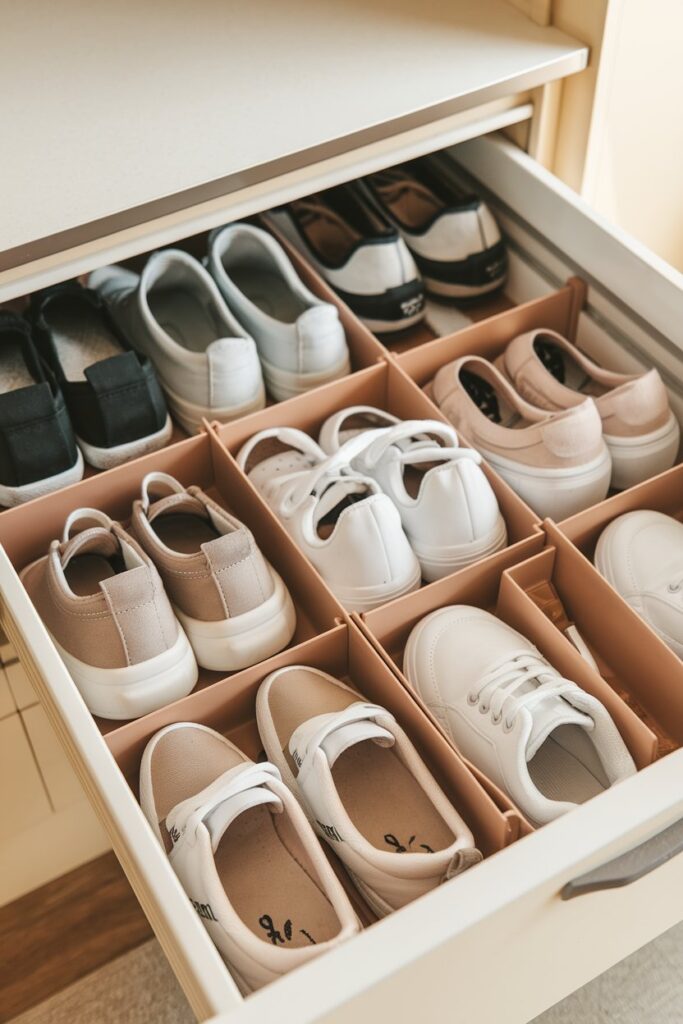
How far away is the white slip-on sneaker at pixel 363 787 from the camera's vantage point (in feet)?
2.54

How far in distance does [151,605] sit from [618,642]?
0.41m

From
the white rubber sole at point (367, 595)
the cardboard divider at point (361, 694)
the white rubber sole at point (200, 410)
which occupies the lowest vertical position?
the cardboard divider at point (361, 694)

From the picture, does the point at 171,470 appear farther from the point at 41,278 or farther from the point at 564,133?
the point at 564,133

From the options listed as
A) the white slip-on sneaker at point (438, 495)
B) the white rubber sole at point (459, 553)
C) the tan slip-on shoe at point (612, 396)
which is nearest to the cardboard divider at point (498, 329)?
the tan slip-on shoe at point (612, 396)

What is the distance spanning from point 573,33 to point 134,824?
0.92 m

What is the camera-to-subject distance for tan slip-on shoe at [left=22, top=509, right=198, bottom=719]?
895 millimetres

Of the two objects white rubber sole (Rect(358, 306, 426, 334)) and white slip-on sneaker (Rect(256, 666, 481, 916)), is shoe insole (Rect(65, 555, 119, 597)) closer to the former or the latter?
white slip-on sneaker (Rect(256, 666, 481, 916))

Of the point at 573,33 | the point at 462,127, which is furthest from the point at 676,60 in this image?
the point at 462,127

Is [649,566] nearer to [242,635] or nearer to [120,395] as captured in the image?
[242,635]

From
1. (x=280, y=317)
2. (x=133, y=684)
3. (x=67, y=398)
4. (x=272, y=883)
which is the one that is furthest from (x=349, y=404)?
(x=272, y=883)

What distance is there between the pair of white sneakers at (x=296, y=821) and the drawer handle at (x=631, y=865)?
0.11 m

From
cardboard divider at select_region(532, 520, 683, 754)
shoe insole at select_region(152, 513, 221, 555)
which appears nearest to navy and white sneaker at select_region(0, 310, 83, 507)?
shoe insole at select_region(152, 513, 221, 555)

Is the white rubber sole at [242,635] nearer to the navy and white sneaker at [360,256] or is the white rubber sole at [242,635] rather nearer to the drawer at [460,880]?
the drawer at [460,880]

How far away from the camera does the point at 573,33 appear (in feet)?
3.67
